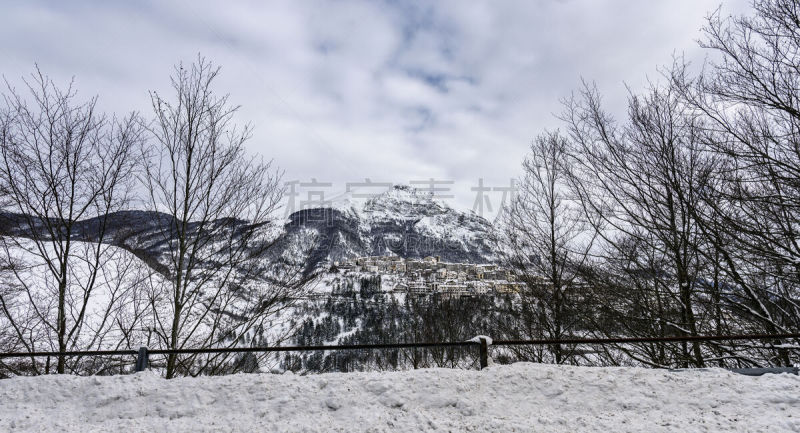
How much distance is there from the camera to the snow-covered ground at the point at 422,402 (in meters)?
4.07

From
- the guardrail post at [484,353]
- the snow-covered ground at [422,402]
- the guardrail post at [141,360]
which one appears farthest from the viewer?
the guardrail post at [141,360]

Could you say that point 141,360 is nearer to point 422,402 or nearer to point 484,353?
point 422,402

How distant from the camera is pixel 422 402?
4605mm

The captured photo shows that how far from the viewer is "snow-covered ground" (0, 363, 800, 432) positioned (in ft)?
13.4

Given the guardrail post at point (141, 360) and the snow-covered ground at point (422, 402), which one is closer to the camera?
the snow-covered ground at point (422, 402)

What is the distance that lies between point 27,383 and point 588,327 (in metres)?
11.4

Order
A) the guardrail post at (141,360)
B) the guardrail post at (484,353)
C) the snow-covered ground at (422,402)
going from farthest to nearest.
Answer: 1. the guardrail post at (141,360)
2. the guardrail post at (484,353)
3. the snow-covered ground at (422,402)

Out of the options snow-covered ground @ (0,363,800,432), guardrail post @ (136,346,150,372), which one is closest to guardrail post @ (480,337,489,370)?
snow-covered ground @ (0,363,800,432)

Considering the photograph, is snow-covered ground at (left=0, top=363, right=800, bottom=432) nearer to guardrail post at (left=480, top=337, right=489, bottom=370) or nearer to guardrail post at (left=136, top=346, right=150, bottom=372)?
guardrail post at (left=480, top=337, right=489, bottom=370)

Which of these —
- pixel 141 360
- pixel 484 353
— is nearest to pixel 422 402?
pixel 484 353

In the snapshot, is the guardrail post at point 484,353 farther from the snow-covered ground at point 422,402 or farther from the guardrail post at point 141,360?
the guardrail post at point 141,360

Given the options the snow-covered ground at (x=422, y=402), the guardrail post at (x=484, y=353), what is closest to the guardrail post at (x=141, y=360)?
the snow-covered ground at (x=422, y=402)

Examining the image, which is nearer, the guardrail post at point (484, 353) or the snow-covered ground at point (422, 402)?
the snow-covered ground at point (422, 402)

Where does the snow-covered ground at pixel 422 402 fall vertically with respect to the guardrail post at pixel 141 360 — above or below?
below
